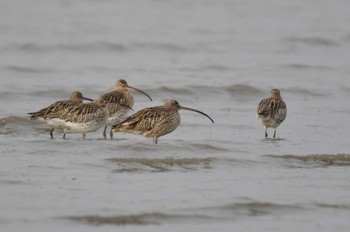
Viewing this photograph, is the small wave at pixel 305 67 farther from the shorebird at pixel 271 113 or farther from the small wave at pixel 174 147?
the small wave at pixel 174 147

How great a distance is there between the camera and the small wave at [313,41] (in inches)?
1213

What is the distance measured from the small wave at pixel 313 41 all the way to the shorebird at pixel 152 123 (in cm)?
1522

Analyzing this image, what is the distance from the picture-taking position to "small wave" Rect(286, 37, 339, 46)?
30806mm

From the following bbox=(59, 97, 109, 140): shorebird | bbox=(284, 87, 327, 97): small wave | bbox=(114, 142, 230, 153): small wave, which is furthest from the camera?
bbox=(284, 87, 327, 97): small wave

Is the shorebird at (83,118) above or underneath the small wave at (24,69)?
underneath

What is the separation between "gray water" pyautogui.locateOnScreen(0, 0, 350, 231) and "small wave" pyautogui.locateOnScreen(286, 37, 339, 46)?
59 mm

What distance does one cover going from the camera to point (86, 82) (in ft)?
75.9

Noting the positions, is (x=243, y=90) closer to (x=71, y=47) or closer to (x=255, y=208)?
(x=71, y=47)

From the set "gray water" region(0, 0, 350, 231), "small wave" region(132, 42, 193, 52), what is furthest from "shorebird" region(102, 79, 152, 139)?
"small wave" region(132, 42, 193, 52)

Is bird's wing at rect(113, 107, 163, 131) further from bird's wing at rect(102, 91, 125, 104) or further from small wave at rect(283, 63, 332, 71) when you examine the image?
small wave at rect(283, 63, 332, 71)

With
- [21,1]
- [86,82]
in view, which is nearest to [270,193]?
[86,82]

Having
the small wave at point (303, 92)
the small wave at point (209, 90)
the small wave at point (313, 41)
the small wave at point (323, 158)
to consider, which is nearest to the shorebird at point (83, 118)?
the small wave at point (323, 158)

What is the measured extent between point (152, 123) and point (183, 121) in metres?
2.53

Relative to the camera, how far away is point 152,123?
52.7ft
